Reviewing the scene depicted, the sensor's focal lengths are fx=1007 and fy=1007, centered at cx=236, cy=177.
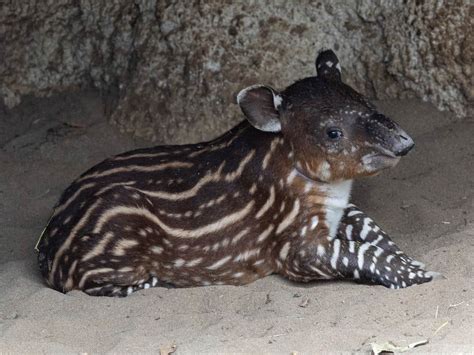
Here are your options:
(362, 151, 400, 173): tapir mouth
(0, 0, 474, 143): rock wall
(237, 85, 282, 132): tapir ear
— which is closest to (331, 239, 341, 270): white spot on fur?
(362, 151, 400, 173): tapir mouth

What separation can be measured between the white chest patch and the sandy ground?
436mm

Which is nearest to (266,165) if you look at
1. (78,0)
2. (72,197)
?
(72,197)

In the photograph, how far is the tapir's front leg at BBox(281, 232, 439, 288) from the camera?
6.62m

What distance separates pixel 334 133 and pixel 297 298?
1.15 meters

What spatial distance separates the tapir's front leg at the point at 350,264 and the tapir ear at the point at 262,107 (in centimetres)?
83

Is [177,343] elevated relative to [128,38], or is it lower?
lower

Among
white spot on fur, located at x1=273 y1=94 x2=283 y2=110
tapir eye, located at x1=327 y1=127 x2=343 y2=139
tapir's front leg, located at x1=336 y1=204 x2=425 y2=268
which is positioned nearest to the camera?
tapir eye, located at x1=327 y1=127 x2=343 y2=139

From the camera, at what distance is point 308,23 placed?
8.91m

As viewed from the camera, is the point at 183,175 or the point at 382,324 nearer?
the point at 382,324

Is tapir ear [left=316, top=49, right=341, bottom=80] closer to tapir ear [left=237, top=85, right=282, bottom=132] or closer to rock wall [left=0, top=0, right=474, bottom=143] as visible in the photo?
tapir ear [left=237, top=85, right=282, bottom=132]

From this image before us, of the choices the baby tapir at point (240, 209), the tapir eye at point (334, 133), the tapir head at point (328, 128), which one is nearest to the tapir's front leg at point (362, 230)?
the baby tapir at point (240, 209)

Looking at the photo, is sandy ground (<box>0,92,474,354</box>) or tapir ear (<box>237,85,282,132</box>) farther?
tapir ear (<box>237,85,282,132</box>)

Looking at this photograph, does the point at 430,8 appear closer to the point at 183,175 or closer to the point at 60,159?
the point at 183,175

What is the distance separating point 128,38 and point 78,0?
0.69m
